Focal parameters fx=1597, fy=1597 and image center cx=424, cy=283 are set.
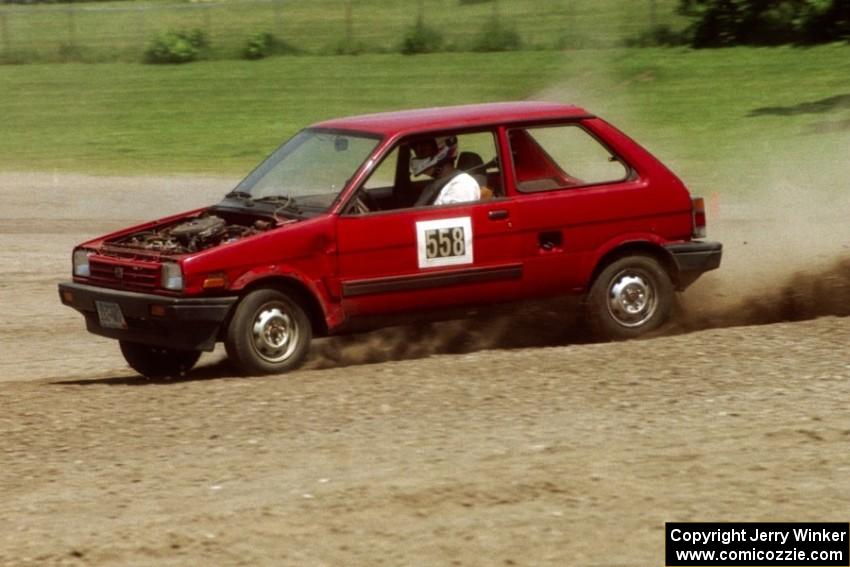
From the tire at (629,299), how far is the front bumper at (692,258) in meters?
0.12

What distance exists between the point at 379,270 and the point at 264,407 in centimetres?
160

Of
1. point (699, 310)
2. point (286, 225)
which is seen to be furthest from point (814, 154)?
point (286, 225)

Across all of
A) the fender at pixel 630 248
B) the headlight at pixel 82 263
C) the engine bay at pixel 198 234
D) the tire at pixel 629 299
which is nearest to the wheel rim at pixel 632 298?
the tire at pixel 629 299

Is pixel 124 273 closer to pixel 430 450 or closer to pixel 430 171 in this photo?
pixel 430 171

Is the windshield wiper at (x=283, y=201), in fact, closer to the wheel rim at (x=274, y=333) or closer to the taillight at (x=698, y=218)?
the wheel rim at (x=274, y=333)

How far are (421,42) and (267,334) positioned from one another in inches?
1022

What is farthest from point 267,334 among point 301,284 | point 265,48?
point 265,48

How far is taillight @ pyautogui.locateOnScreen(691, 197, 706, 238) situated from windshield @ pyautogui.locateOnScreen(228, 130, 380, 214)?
2.32m

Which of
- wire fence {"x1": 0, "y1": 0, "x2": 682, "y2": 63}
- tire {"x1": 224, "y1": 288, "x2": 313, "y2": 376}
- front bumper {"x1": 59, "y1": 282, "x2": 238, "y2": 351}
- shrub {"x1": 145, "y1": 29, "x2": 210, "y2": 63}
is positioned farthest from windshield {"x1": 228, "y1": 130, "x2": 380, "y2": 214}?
shrub {"x1": 145, "y1": 29, "x2": 210, "y2": 63}

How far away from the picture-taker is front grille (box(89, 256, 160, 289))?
9602 millimetres

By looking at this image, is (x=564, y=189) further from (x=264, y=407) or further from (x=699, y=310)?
(x=264, y=407)

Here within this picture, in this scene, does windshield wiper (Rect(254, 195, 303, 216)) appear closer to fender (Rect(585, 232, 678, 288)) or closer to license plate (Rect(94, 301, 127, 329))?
license plate (Rect(94, 301, 127, 329))

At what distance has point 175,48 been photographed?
116 feet

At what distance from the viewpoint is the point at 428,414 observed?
8.45m
